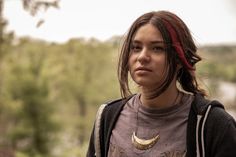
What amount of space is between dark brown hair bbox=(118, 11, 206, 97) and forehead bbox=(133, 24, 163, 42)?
0.04ft

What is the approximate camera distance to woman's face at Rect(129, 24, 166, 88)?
1.51 meters

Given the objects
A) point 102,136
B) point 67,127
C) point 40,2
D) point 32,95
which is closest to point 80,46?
point 67,127

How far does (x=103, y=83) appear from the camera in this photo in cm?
2314

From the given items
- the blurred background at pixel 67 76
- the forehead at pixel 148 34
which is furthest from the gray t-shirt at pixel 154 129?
the blurred background at pixel 67 76

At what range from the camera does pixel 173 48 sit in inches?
59.9

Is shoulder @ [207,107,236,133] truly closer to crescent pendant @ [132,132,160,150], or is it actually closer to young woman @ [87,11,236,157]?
young woman @ [87,11,236,157]

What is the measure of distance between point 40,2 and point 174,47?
2.07 metres

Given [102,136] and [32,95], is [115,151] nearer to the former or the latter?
[102,136]

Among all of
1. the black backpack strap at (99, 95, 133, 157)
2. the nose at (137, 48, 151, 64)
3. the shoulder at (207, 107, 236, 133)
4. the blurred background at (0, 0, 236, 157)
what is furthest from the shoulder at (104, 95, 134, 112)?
the blurred background at (0, 0, 236, 157)

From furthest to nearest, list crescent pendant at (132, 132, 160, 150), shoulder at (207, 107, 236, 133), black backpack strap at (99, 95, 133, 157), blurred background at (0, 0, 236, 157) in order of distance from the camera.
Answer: blurred background at (0, 0, 236, 157)
black backpack strap at (99, 95, 133, 157)
crescent pendant at (132, 132, 160, 150)
shoulder at (207, 107, 236, 133)

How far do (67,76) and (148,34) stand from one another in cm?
2196

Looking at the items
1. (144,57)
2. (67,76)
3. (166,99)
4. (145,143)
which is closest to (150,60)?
(144,57)

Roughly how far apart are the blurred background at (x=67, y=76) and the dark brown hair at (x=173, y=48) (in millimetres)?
12966

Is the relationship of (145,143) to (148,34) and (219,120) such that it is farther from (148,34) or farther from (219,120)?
(148,34)
